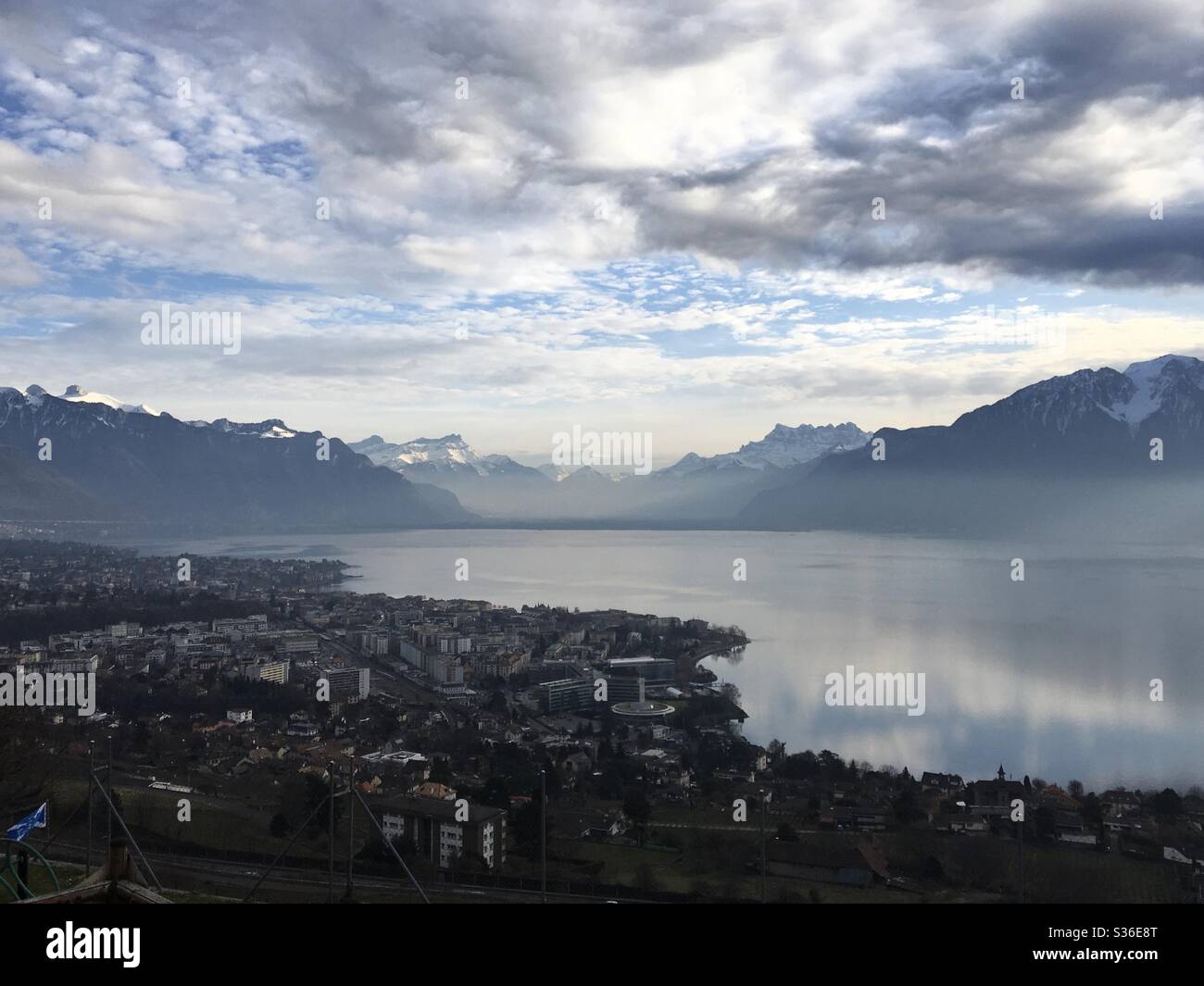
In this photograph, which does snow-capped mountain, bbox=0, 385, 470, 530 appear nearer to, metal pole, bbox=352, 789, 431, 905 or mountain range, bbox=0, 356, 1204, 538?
mountain range, bbox=0, 356, 1204, 538

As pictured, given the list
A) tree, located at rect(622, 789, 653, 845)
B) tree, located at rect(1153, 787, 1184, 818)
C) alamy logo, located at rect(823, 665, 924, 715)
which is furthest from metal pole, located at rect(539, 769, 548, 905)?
alamy logo, located at rect(823, 665, 924, 715)

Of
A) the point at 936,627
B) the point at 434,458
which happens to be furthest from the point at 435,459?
the point at 936,627

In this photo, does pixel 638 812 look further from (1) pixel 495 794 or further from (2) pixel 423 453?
(2) pixel 423 453

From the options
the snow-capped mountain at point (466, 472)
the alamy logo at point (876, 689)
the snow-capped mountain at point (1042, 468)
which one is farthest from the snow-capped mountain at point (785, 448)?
the alamy logo at point (876, 689)
